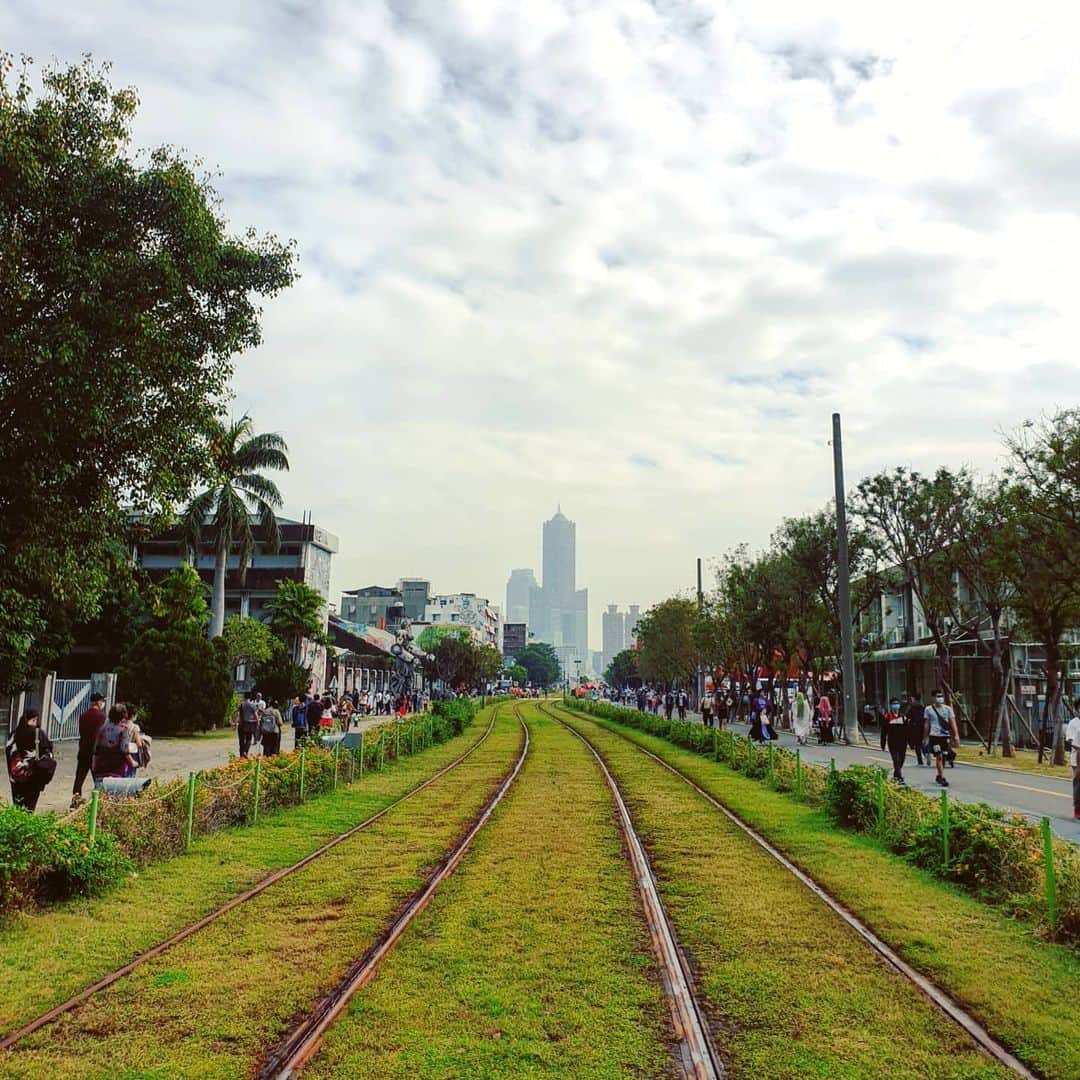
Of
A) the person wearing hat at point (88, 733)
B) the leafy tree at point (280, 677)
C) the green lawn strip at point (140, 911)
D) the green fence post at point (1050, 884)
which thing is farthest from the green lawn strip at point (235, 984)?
the leafy tree at point (280, 677)

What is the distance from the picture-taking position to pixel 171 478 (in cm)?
1484

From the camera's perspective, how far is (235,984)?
697cm

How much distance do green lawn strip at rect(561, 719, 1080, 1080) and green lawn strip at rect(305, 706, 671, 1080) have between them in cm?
219

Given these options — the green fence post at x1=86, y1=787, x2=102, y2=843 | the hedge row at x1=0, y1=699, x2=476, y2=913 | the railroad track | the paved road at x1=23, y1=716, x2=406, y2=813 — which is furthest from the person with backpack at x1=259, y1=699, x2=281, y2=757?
the railroad track

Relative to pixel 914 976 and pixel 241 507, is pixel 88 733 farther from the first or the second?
pixel 241 507

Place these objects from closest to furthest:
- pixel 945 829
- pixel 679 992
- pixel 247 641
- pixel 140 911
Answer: pixel 679 992
pixel 140 911
pixel 945 829
pixel 247 641

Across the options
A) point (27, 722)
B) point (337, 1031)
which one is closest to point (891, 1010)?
point (337, 1031)

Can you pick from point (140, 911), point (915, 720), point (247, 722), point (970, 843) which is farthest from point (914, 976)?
point (247, 722)

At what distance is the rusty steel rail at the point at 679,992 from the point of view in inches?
220

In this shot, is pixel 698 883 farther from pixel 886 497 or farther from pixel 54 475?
pixel 886 497

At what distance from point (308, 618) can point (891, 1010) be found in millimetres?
47505

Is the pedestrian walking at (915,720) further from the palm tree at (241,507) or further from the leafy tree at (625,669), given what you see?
the leafy tree at (625,669)

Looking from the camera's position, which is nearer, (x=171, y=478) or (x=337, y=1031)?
(x=337, y=1031)

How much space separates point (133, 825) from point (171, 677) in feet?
79.4
